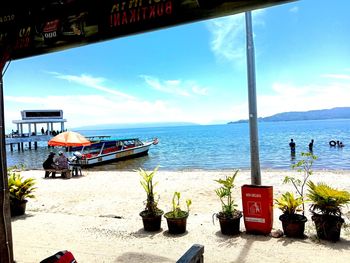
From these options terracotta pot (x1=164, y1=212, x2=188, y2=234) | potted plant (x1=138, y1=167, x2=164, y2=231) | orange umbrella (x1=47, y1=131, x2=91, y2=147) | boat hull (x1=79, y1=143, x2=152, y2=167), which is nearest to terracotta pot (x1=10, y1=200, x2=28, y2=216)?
potted plant (x1=138, y1=167, x2=164, y2=231)

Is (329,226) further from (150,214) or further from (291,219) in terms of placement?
(150,214)

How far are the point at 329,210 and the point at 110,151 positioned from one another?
2151 cm

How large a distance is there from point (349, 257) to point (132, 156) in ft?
76.8

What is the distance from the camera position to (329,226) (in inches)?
171

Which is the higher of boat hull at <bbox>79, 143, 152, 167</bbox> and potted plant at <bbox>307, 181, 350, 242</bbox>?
potted plant at <bbox>307, 181, 350, 242</bbox>

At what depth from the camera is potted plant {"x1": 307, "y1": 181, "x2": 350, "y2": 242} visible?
429cm

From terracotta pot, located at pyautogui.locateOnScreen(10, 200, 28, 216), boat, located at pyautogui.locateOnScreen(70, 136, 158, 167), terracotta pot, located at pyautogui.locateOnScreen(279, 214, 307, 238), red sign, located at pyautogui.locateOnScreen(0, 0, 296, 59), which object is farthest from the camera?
boat, located at pyautogui.locateOnScreen(70, 136, 158, 167)

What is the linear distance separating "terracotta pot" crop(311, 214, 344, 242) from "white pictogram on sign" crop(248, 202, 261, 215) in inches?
34.8

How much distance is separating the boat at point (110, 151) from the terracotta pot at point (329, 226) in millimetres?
16392

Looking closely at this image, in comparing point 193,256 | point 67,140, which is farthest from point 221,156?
point 193,256

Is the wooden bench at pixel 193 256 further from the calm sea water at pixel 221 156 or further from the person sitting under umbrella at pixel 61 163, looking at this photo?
the calm sea water at pixel 221 156

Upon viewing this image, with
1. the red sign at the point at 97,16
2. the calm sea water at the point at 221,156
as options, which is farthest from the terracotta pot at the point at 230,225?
the calm sea water at the point at 221,156

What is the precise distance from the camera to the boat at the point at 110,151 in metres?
20.5

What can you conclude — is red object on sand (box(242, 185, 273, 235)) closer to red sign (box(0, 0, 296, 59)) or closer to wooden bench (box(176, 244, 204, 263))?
wooden bench (box(176, 244, 204, 263))
